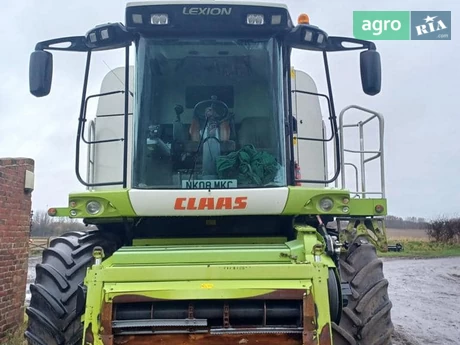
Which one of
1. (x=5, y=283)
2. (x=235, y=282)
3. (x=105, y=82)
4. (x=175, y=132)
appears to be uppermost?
(x=105, y=82)

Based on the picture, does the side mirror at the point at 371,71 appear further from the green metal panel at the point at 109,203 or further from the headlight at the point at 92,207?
the headlight at the point at 92,207

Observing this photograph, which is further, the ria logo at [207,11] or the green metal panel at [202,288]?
the ria logo at [207,11]

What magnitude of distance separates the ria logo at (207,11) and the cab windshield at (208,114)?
0.23 metres

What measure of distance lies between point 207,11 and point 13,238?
5.35 metres

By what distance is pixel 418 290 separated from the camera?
54.7ft

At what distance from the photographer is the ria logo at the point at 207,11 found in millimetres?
5023

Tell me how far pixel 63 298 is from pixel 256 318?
5.00ft

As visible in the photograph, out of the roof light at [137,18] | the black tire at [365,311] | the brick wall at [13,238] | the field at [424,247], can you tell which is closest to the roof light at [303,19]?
the roof light at [137,18]

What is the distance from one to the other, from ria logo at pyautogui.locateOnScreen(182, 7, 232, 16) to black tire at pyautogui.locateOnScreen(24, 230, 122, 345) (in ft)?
7.13

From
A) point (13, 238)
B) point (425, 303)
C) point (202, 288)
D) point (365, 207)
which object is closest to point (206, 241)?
point (202, 288)

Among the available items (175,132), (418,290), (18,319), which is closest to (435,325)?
(418,290)

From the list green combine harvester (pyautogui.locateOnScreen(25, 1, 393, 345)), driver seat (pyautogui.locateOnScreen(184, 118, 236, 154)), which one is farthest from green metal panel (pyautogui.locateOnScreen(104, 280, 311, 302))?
driver seat (pyautogui.locateOnScreen(184, 118, 236, 154))

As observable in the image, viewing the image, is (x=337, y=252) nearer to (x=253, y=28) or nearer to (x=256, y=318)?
(x=256, y=318)

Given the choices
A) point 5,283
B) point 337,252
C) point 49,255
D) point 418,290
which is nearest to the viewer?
point 337,252
